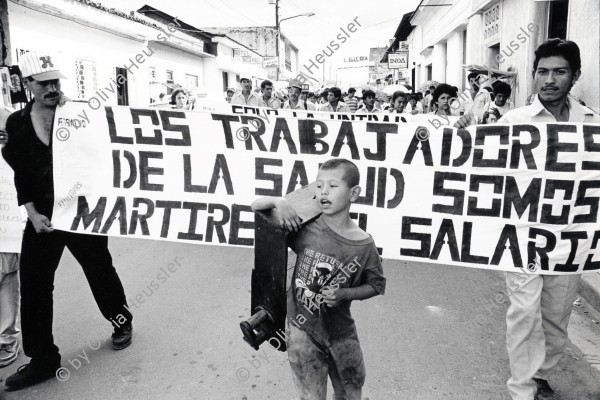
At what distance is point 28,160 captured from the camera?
3.48 meters

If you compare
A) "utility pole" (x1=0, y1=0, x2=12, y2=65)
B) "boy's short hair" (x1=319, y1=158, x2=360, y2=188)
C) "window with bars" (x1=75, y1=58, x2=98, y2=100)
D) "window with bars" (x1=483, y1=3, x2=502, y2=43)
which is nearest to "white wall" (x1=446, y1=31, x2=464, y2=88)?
"window with bars" (x1=483, y1=3, x2=502, y2=43)

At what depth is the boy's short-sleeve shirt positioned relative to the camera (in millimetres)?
2326

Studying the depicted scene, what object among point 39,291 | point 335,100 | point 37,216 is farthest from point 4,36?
point 39,291

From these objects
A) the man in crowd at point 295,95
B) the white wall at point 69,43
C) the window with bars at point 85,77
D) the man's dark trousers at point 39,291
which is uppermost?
the white wall at point 69,43

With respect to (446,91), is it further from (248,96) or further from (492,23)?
(492,23)

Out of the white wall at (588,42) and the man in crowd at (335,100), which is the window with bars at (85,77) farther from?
the white wall at (588,42)

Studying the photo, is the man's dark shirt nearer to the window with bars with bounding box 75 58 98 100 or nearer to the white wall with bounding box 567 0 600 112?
the white wall with bounding box 567 0 600 112

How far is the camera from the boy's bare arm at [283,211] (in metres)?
2.18

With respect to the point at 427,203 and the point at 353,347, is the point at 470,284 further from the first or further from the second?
the point at 353,347

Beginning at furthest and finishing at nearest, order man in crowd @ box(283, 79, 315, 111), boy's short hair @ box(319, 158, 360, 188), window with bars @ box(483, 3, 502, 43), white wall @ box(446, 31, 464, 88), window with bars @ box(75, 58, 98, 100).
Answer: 1. white wall @ box(446, 31, 464, 88)
2. window with bars @ box(75, 58, 98, 100)
3. window with bars @ box(483, 3, 502, 43)
4. man in crowd @ box(283, 79, 315, 111)
5. boy's short hair @ box(319, 158, 360, 188)

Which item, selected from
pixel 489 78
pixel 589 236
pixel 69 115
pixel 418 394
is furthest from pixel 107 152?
pixel 489 78

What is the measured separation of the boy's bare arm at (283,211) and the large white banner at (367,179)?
1450 millimetres

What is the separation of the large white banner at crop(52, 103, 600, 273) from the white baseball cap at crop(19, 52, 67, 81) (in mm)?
316

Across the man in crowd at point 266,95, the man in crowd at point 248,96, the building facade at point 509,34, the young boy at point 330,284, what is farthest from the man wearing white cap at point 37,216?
the man in crowd at point 248,96
